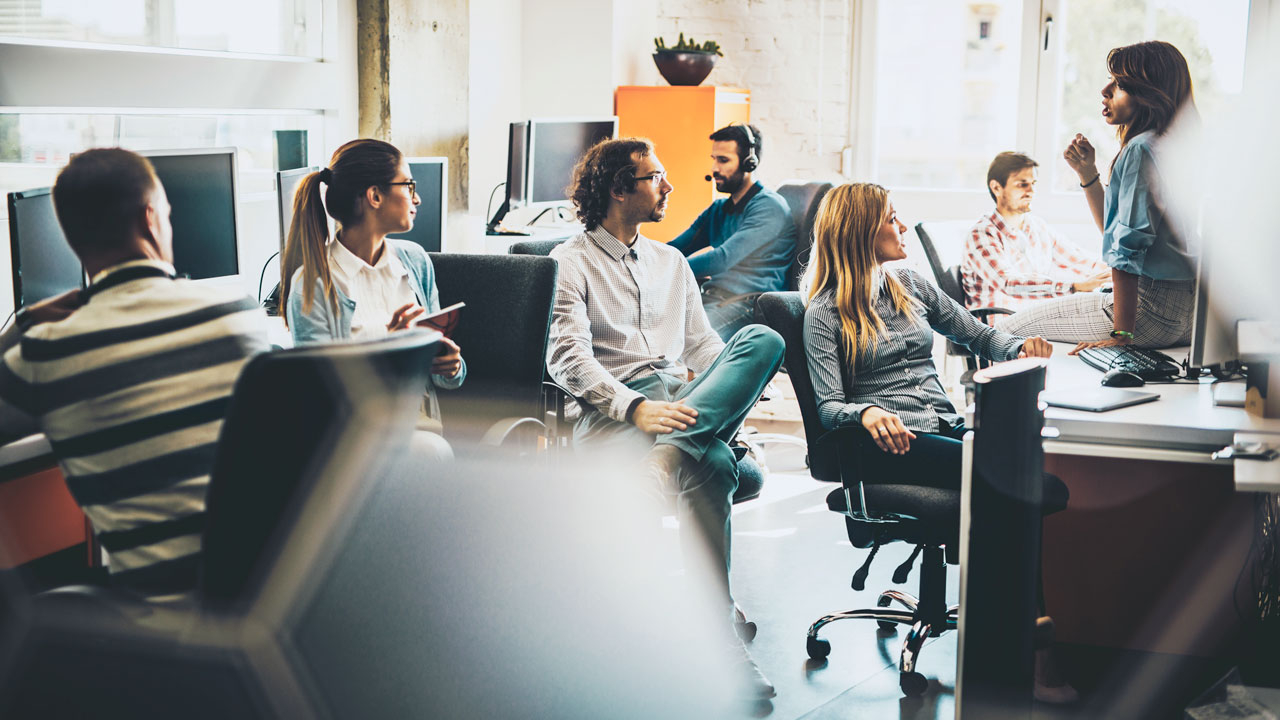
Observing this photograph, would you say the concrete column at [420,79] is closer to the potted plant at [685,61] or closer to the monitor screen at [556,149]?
the monitor screen at [556,149]

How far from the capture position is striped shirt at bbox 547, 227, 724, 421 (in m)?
2.74

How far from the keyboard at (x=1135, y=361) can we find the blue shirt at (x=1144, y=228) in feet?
0.69

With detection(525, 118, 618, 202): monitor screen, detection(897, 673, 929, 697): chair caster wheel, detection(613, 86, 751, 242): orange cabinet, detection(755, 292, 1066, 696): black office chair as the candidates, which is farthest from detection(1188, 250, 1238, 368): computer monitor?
detection(613, 86, 751, 242): orange cabinet

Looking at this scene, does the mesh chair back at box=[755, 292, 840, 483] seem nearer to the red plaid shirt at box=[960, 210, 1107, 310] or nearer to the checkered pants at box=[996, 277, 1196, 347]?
the checkered pants at box=[996, 277, 1196, 347]

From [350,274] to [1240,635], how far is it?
224 cm

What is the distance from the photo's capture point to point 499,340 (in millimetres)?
2682

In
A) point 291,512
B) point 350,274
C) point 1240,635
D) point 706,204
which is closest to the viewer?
point 291,512

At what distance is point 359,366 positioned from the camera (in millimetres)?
1312

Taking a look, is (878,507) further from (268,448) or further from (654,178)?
(268,448)

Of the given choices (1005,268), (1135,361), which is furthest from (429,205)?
(1135,361)

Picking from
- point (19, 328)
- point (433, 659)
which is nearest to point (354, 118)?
point (19, 328)

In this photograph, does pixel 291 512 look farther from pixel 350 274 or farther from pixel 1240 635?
pixel 1240 635

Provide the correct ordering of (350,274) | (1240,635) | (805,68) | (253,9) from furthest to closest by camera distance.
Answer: (805,68) → (253,9) → (1240,635) → (350,274)

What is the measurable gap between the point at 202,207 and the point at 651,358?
1.19m
